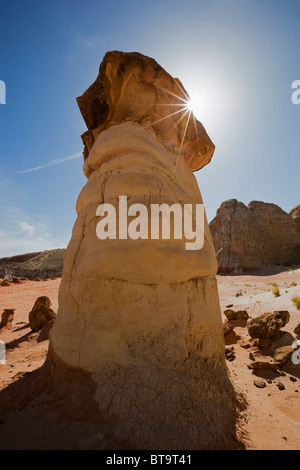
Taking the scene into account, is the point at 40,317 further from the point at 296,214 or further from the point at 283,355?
the point at 296,214

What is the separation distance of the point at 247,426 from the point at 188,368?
2.07 feet

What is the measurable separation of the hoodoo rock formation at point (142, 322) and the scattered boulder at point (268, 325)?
2.16m

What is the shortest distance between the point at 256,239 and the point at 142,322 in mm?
26093

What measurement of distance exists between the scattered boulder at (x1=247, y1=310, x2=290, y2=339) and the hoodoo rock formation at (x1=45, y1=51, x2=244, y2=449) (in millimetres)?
2165

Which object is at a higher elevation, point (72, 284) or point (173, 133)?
point (173, 133)

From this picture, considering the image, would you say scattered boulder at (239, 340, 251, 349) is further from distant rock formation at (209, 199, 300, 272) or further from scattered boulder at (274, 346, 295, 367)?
distant rock formation at (209, 199, 300, 272)

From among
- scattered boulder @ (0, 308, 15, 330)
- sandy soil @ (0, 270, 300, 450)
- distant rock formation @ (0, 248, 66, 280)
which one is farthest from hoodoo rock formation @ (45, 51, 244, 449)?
distant rock formation @ (0, 248, 66, 280)

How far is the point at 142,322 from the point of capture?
1.72 metres

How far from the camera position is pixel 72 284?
206 cm

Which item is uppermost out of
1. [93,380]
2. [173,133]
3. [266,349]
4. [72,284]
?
[173,133]

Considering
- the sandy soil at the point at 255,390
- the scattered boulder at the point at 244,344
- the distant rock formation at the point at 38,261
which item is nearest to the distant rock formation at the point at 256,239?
the sandy soil at the point at 255,390

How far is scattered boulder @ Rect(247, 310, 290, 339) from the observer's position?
3.75 m
